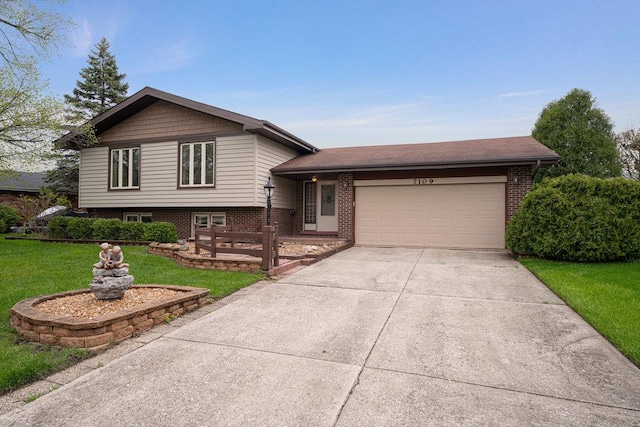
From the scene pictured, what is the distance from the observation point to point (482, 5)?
12.0 meters

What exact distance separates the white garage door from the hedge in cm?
647

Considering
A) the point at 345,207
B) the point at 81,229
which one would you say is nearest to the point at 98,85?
the point at 81,229

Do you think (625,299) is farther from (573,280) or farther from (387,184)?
(387,184)

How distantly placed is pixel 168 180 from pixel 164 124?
83.4 inches

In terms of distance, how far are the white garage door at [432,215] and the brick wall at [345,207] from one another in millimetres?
256

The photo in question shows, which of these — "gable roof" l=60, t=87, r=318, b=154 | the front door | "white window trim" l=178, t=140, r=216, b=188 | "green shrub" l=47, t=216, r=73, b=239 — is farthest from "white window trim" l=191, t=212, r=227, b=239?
"green shrub" l=47, t=216, r=73, b=239

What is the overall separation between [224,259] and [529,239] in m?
7.57

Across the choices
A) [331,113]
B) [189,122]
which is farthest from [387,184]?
[331,113]

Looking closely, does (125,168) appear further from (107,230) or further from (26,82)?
(26,82)

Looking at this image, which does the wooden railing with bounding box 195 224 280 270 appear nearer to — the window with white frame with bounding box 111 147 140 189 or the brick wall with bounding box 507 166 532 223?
the window with white frame with bounding box 111 147 140 189

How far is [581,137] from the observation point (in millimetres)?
21984

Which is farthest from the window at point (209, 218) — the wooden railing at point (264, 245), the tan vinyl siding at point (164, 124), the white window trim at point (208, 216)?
the wooden railing at point (264, 245)

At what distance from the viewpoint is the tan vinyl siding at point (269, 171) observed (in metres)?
12.3

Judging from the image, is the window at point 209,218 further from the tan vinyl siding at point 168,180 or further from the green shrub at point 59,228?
the green shrub at point 59,228
